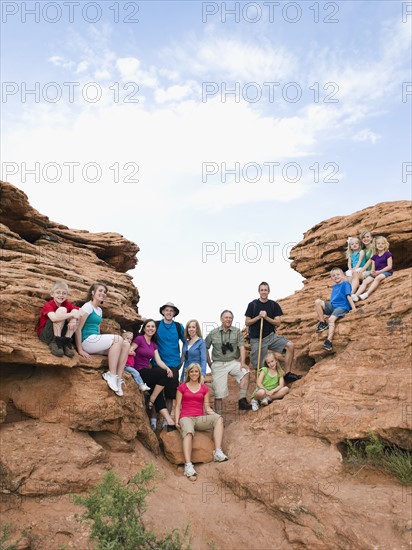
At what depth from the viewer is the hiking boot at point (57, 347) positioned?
8188mm

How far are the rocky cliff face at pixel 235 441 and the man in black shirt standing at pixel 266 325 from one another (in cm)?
88

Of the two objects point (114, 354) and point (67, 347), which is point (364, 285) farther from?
point (67, 347)

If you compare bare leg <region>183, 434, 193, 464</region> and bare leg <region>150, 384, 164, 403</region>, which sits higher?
bare leg <region>150, 384, 164, 403</region>

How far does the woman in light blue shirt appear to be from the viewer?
10586 mm

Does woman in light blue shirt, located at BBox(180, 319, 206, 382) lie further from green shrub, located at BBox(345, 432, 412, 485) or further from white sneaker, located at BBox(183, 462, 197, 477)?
green shrub, located at BBox(345, 432, 412, 485)

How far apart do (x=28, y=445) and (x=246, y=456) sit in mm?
4516

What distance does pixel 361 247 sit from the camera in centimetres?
1402

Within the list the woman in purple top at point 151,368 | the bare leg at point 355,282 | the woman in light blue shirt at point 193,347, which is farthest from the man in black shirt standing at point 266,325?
the woman in purple top at point 151,368

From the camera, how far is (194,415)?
947cm

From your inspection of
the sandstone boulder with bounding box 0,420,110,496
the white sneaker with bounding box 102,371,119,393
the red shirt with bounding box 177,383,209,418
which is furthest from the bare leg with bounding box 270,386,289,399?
the sandstone boulder with bounding box 0,420,110,496

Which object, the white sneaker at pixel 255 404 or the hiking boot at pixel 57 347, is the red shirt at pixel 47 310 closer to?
the hiking boot at pixel 57 347

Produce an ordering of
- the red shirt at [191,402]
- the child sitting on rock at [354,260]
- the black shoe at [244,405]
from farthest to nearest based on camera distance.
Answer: the child sitting on rock at [354,260]
the black shoe at [244,405]
the red shirt at [191,402]

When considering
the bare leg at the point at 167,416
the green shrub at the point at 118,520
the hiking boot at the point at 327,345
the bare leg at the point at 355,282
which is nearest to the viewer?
the green shrub at the point at 118,520

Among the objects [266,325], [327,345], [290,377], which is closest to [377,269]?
[327,345]
